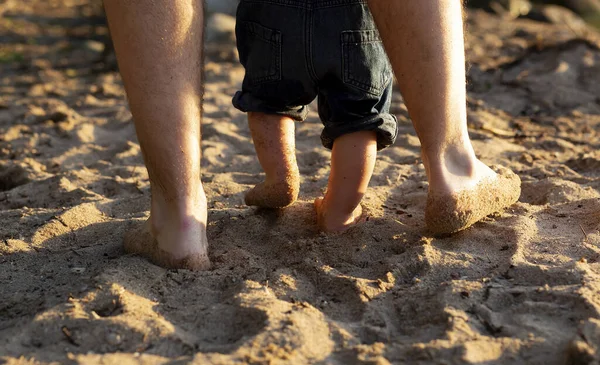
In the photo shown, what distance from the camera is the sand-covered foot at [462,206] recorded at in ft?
6.95

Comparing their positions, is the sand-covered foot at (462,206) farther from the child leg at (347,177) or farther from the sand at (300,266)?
the child leg at (347,177)

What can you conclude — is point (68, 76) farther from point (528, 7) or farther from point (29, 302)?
point (528, 7)

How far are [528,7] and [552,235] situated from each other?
6516 mm

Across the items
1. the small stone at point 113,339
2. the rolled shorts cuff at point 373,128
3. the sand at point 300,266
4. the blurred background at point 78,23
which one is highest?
the rolled shorts cuff at point 373,128

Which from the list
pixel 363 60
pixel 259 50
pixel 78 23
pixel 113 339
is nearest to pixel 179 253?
pixel 113 339

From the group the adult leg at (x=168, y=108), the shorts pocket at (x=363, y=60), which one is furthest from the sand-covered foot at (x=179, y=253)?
the shorts pocket at (x=363, y=60)

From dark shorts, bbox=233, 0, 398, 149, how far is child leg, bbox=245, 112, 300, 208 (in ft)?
0.26

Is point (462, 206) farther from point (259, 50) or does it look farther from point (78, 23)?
point (78, 23)

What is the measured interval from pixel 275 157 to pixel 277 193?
0.38 ft

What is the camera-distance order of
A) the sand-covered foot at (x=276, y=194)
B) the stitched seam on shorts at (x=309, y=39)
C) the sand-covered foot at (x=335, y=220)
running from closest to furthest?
the stitched seam on shorts at (x=309, y=39) < the sand-covered foot at (x=335, y=220) < the sand-covered foot at (x=276, y=194)

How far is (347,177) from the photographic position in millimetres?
2213

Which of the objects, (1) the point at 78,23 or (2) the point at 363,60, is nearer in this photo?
(2) the point at 363,60

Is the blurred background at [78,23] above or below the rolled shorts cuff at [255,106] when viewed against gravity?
below

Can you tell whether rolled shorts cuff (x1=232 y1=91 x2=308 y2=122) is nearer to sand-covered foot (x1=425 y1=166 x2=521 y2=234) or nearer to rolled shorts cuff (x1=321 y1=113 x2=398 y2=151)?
rolled shorts cuff (x1=321 y1=113 x2=398 y2=151)
